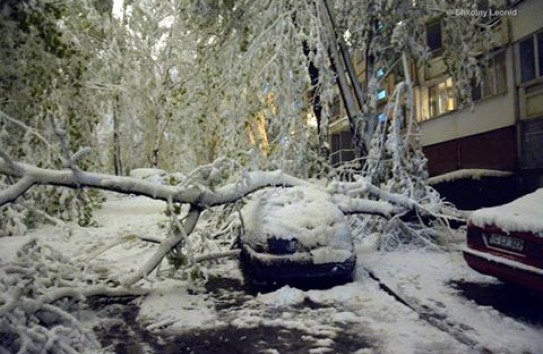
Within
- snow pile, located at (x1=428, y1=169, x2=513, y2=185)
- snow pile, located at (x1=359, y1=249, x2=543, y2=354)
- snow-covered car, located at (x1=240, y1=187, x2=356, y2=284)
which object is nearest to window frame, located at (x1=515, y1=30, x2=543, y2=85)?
snow pile, located at (x1=428, y1=169, x2=513, y2=185)

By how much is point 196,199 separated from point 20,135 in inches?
165

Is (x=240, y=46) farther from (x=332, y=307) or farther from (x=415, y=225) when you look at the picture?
(x=332, y=307)

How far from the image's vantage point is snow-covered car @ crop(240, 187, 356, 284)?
5.48 meters

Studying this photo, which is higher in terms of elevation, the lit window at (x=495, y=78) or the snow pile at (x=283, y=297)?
the lit window at (x=495, y=78)

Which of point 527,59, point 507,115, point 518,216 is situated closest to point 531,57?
point 527,59

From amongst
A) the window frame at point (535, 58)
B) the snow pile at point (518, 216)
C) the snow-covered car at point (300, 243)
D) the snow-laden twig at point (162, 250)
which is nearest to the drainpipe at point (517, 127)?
the window frame at point (535, 58)

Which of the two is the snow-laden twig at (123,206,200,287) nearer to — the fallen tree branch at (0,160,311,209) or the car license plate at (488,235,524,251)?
the fallen tree branch at (0,160,311,209)

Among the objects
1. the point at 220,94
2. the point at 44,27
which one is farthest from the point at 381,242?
the point at 44,27

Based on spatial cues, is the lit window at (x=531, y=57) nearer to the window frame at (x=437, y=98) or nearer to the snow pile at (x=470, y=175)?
the snow pile at (x=470, y=175)

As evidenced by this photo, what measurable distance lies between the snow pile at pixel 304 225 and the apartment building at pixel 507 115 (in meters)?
5.53

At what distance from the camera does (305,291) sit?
18.2 feet

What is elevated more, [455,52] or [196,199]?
[455,52]

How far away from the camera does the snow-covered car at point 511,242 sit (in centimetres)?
440

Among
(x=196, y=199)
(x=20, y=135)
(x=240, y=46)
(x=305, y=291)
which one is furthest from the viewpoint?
(x=240, y=46)
